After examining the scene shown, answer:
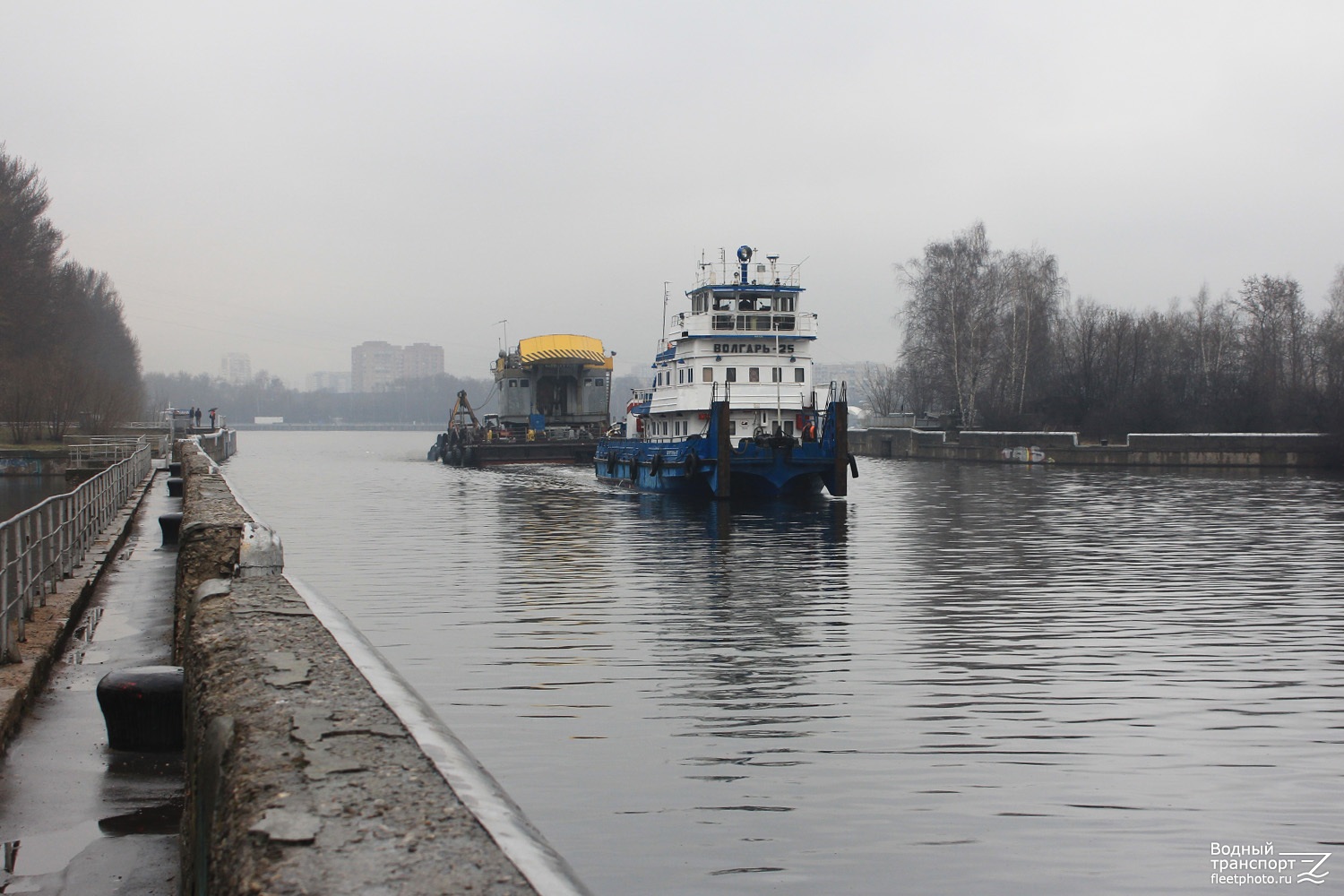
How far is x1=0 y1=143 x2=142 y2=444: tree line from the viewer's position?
4978 centimetres

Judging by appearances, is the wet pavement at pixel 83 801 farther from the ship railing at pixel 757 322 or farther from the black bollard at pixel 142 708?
the ship railing at pixel 757 322

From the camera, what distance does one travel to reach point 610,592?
15.8 m

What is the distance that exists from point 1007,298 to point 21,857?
6834 cm

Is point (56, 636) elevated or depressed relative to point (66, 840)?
elevated

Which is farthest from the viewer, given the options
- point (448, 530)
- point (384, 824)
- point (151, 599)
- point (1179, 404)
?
point (1179, 404)

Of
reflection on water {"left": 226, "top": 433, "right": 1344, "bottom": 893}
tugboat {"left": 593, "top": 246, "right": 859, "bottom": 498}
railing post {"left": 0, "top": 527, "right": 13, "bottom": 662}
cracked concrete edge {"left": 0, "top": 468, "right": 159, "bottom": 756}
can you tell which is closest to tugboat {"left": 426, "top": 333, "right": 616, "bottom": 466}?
tugboat {"left": 593, "top": 246, "right": 859, "bottom": 498}

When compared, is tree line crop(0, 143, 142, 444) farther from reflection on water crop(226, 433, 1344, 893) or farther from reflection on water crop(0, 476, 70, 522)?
reflection on water crop(226, 433, 1344, 893)

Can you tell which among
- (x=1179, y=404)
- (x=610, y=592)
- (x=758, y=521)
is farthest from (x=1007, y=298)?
(x=610, y=592)

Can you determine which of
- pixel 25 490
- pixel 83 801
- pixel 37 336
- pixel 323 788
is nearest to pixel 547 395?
pixel 37 336

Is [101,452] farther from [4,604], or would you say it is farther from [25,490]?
[4,604]

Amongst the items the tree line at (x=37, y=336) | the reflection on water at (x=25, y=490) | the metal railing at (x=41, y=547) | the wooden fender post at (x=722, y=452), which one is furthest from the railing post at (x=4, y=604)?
the tree line at (x=37, y=336)

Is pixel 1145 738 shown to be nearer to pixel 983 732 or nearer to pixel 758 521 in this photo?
pixel 983 732

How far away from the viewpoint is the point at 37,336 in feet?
181

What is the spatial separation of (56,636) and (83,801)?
3836 millimetres
